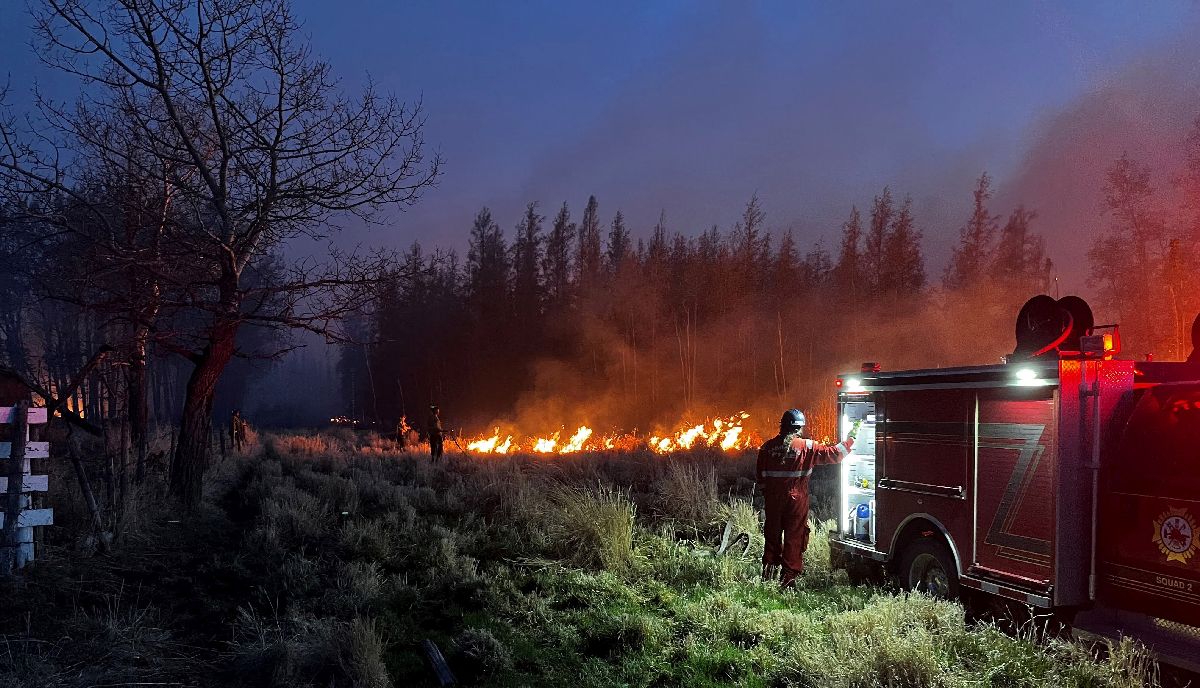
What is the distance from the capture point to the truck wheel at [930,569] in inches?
259

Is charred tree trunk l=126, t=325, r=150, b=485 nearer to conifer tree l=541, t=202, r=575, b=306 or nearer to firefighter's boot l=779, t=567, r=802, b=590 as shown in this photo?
firefighter's boot l=779, t=567, r=802, b=590

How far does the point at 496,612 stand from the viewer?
7.06 metres

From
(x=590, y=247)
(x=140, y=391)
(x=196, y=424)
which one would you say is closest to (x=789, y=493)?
(x=196, y=424)

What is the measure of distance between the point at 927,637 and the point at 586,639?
2.64m

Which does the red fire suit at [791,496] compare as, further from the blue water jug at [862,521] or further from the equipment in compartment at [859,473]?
the blue water jug at [862,521]

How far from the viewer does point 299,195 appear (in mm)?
10305

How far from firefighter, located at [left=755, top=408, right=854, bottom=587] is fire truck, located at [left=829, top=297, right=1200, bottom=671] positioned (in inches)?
30.4

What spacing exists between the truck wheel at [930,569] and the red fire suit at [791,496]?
1054mm

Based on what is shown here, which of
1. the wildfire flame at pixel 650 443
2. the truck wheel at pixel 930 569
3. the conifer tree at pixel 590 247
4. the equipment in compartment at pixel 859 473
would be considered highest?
the conifer tree at pixel 590 247

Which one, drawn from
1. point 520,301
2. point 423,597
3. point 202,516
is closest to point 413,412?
point 520,301

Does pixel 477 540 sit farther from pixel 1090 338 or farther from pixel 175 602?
pixel 1090 338

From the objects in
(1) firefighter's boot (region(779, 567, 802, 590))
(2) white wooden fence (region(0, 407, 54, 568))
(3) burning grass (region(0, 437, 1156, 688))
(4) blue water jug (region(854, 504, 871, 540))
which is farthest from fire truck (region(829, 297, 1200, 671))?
(2) white wooden fence (region(0, 407, 54, 568))

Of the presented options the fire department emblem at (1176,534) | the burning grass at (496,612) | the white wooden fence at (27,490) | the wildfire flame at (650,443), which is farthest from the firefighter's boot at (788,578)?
the wildfire flame at (650,443)

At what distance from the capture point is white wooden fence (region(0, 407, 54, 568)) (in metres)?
7.93
